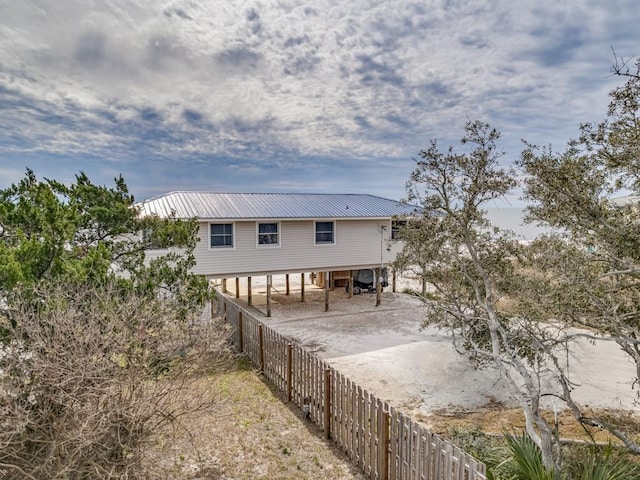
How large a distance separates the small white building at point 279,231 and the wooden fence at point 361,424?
6059 millimetres

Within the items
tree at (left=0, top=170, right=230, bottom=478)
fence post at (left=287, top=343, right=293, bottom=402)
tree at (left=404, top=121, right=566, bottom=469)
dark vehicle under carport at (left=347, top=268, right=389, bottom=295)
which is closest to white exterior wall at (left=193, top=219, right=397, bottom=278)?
dark vehicle under carport at (left=347, top=268, right=389, bottom=295)

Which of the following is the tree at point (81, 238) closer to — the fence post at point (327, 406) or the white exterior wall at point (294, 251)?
the fence post at point (327, 406)

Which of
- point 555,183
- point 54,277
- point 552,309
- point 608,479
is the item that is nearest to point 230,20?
point 54,277

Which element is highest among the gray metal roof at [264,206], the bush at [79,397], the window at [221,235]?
the gray metal roof at [264,206]

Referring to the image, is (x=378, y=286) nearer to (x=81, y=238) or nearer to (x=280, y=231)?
(x=280, y=231)

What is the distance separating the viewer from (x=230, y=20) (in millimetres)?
9016

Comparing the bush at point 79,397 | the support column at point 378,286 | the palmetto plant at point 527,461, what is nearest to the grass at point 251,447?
the bush at point 79,397

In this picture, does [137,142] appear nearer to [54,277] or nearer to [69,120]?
[69,120]

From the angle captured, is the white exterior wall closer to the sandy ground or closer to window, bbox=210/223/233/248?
window, bbox=210/223/233/248

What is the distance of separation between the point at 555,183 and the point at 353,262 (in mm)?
12913

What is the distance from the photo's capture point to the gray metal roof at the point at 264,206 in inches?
565

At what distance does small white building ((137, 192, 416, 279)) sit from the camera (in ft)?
47.4

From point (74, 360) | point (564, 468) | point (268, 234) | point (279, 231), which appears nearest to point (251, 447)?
point (74, 360)

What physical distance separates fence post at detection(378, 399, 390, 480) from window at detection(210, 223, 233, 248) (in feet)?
35.7
